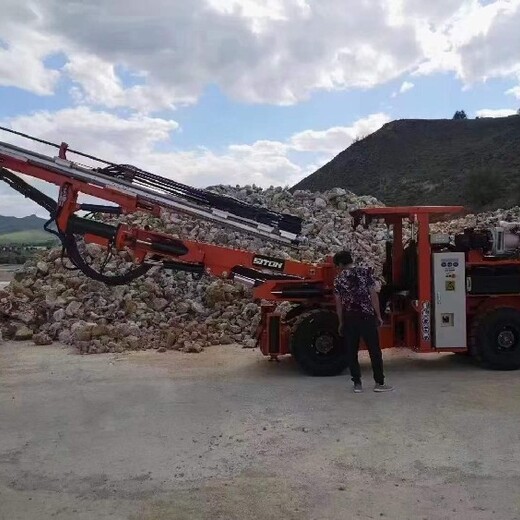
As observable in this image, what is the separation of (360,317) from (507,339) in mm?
2343

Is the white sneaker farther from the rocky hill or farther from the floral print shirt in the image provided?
the rocky hill

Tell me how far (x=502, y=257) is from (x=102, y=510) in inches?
254

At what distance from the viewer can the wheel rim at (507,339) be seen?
8.70 meters

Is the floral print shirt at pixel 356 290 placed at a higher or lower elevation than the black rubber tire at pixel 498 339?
higher

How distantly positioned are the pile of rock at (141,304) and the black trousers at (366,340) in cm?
322

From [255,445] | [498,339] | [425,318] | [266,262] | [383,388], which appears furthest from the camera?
[266,262]

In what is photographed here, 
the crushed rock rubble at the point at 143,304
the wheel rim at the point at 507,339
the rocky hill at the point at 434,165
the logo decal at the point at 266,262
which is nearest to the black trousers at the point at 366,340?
the logo decal at the point at 266,262

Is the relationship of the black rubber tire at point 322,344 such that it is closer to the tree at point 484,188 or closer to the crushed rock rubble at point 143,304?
the crushed rock rubble at point 143,304

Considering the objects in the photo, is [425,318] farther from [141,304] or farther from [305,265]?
[141,304]

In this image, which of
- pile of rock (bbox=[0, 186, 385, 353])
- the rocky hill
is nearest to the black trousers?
pile of rock (bbox=[0, 186, 385, 353])

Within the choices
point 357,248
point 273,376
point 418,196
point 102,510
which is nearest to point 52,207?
point 273,376

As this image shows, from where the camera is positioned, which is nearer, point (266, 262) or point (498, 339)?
point (498, 339)

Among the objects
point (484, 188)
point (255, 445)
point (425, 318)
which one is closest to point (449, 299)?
point (425, 318)

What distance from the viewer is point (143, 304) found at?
12156 millimetres
